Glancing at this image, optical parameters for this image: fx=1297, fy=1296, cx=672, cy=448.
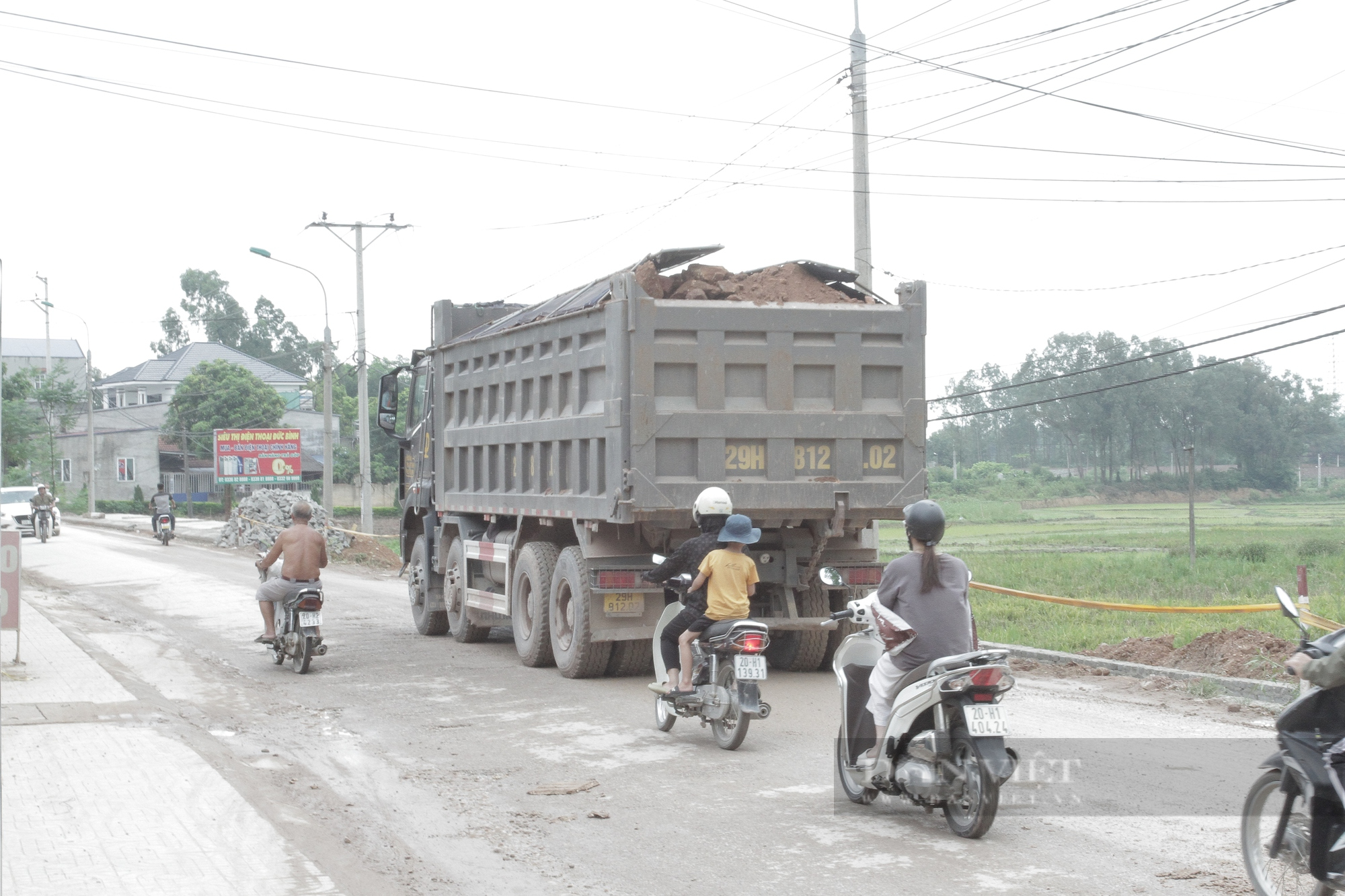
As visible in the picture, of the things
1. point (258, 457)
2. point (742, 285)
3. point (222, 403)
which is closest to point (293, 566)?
point (742, 285)

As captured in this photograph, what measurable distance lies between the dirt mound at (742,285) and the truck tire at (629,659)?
305 centimetres

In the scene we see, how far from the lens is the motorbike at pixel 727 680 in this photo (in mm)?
8031

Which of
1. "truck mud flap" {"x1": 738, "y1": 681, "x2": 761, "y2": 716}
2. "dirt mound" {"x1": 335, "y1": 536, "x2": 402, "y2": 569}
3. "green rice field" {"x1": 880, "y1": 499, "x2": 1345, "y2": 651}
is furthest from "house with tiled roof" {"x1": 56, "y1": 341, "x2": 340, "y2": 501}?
"truck mud flap" {"x1": 738, "y1": 681, "x2": 761, "y2": 716}

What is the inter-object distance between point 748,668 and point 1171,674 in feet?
15.2

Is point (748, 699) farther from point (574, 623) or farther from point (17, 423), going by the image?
point (17, 423)

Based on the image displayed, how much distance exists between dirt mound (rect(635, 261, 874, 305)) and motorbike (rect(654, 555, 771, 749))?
296cm

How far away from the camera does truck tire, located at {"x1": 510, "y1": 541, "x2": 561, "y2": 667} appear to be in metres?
11.9

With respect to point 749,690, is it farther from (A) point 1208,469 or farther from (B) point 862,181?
(A) point 1208,469

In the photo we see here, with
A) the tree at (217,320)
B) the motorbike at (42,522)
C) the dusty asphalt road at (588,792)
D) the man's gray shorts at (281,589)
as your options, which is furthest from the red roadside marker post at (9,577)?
the tree at (217,320)

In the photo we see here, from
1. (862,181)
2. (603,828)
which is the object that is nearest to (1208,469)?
(862,181)

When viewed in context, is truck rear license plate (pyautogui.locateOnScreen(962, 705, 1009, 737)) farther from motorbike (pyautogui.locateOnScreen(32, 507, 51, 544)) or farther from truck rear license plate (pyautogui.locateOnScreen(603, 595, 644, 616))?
motorbike (pyautogui.locateOnScreen(32, 507, 51, 544))

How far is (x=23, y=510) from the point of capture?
129 feet

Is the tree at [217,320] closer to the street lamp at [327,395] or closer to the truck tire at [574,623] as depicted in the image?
the street lamp at [327,395]

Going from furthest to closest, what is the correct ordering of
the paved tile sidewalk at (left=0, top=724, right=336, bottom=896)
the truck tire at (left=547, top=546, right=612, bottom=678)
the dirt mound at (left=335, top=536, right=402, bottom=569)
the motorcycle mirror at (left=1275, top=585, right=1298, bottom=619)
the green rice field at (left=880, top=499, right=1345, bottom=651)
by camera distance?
the dirt mound at (left=335, top=536, right=402, bottom=569)
the green rice field at (left=880, top=499, right=1345, bottom=651)
the truck tire at (left=547, top=546, right=612, bottom=678)
the paved tile sidewalk at (left=0, top=724, right=336, bottom=896)
the motorcycle mirror at (left=1275, top=585, right=1298, bottom=619)
